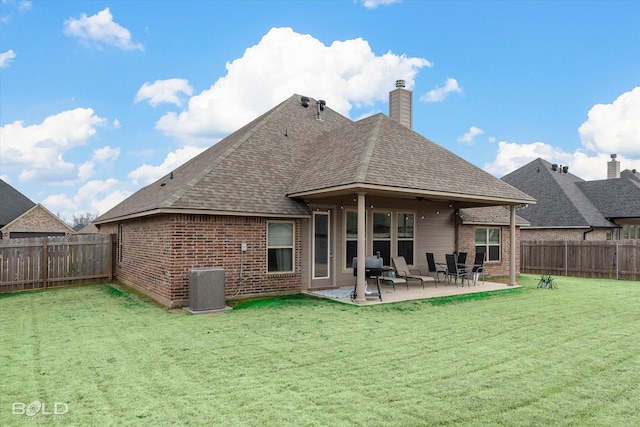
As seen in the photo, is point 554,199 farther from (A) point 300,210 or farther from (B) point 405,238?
(A) point 300,210

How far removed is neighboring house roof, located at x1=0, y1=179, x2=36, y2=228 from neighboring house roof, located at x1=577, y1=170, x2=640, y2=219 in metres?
38.7

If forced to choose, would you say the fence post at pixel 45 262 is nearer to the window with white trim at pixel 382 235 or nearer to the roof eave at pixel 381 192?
the roof eave at pixel 381 192

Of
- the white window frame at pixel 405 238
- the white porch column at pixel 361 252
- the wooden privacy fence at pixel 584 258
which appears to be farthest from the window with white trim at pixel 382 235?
the wooden privacy fence at pixel 584 258

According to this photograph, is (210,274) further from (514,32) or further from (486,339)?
(514,32)

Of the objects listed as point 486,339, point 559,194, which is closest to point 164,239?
point 486,339

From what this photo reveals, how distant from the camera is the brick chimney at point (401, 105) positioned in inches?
651

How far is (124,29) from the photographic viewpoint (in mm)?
13836

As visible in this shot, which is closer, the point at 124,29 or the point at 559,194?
the point at 124,29

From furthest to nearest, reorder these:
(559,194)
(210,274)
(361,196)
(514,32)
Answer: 1. (559,194)
2. (514,32)
3. (361,196)
4. (210,274)

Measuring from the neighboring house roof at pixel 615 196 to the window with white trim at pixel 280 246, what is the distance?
2053 cm

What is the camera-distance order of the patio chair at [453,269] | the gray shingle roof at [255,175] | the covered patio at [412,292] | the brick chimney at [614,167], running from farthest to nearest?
the brick chimney at [614,167]
the patio chair at [453,269]
the covered patio at [412,292]
the gray shingle roof at [255,175]

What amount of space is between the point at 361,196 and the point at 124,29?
9954 millimetres

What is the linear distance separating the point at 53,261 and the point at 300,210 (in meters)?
8.63

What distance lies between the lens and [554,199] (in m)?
24.5
